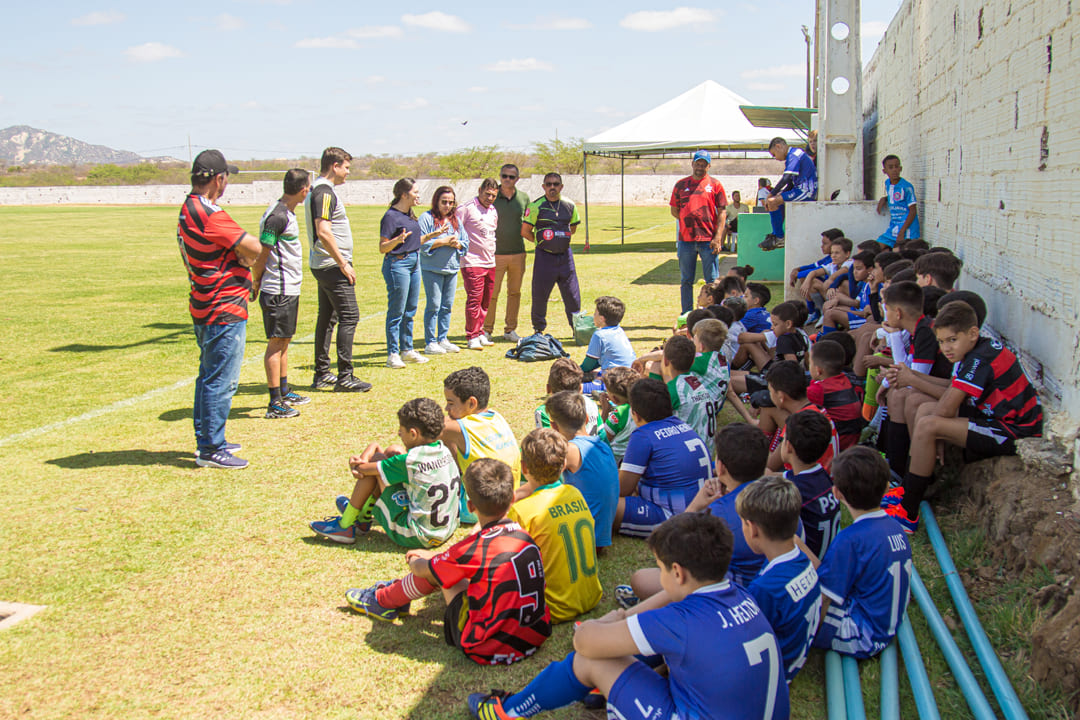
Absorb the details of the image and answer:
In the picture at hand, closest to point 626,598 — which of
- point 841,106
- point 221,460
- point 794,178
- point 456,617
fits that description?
point 456,617

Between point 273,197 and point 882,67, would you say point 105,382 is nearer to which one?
point 882,67

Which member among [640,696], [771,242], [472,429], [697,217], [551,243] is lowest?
[640,696]

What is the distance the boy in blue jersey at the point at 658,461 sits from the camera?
4023mm

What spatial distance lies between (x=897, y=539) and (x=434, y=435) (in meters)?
2.19

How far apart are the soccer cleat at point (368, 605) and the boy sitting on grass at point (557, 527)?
0.74 metres

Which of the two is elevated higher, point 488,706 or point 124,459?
point 124,459

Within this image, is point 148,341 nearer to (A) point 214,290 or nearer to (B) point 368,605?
(A) point 214,290

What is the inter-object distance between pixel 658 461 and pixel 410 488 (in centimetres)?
132

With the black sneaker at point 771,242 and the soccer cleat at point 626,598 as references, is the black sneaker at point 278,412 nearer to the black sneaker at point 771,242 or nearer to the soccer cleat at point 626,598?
the soccer cleat at point 626,598

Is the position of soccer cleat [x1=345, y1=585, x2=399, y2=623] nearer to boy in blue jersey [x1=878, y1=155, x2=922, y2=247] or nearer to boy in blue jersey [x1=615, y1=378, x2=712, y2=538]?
boy in blue jersey [x1=615, y1=378, x2=712, y2=538]

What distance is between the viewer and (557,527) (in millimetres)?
3271

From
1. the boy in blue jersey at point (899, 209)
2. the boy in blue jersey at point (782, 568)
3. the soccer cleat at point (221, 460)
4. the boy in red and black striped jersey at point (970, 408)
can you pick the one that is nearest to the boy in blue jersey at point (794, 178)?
the boy in blue jersey at point (899, 209)

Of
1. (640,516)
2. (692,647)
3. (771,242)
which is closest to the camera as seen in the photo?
(692,647)

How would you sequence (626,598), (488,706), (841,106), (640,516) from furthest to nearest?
(841,106) < (640,516) < (626,598) < (488,706)
